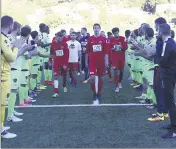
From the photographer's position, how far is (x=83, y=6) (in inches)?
1843

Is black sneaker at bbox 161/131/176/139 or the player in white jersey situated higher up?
the player in white jersey

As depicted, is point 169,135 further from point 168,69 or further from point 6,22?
point 6,22

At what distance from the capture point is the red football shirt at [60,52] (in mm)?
11289

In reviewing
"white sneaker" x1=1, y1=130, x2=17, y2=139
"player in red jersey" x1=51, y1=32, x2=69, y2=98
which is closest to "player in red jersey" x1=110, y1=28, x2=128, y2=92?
"player in red jersey" x1=51, y1=32, x2=69, y2=98

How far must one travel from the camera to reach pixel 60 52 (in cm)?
1131

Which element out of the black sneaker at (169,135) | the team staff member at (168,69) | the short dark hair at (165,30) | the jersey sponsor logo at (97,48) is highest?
the short dark hair at (165,30)

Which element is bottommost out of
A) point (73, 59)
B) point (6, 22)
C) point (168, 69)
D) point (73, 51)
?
point (168, 69)

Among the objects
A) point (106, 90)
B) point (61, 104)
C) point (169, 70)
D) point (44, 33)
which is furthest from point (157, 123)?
point (44, 33)

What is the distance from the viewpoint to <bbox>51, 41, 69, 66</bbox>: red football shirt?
37.0 ft

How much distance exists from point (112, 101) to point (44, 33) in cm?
366

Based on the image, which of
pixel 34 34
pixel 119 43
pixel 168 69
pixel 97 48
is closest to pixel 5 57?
pixel 168 69

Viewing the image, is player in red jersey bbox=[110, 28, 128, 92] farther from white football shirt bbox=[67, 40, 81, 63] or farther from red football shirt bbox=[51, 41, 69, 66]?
red football shirt bbox=[51, 41, 69, 66]

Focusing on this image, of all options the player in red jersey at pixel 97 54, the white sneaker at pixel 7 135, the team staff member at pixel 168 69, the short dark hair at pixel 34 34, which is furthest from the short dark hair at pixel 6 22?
the short dark hair at pixel 34 34

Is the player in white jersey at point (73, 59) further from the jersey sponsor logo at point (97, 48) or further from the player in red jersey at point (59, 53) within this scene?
the jersey sponsor logo at point (97, 48)
